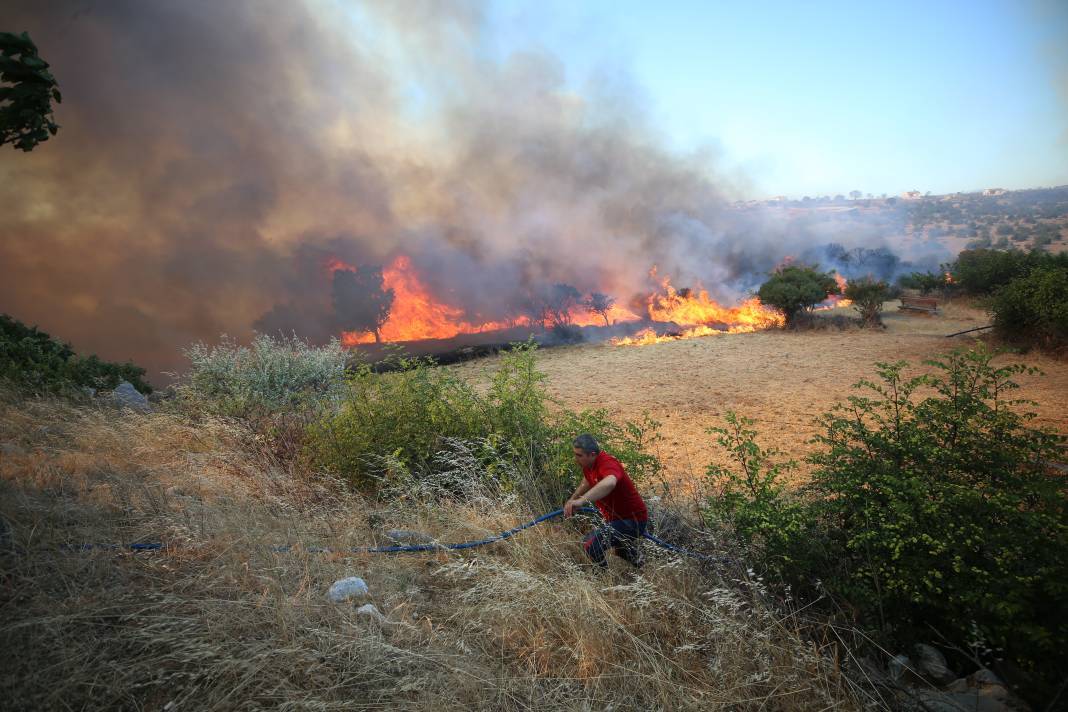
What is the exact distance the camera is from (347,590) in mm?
3496

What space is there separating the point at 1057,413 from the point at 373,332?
21.1 metres

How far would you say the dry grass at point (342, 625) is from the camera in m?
2.56

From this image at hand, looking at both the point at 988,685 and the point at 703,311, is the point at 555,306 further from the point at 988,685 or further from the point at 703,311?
the point at 988,685

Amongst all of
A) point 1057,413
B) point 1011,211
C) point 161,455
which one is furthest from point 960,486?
point 1011,211

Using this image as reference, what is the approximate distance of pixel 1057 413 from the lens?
9477 millimetres

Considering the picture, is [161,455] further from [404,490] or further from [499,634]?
[499,634]

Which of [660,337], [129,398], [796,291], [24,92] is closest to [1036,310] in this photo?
[796,291]

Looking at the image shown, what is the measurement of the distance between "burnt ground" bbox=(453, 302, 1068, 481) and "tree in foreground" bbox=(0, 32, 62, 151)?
823 cm

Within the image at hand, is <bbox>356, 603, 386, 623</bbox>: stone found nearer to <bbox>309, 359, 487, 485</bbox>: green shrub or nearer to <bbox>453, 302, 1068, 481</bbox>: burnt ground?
<bbox>309, 359, 487, 485</bbox>: green shrub

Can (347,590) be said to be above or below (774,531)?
above

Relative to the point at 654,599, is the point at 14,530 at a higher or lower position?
higher

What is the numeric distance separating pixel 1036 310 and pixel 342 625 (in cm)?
1870

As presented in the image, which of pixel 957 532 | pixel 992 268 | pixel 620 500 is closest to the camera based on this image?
pixel 957 532

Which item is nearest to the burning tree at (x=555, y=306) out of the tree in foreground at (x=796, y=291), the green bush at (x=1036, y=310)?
the tree in foreground at (x=796, y=291)
